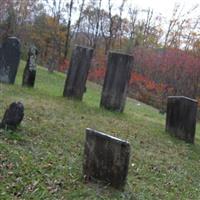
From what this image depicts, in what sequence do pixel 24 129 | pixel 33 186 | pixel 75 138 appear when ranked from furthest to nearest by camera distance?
pixel 75 138, pixel 24 129, pixel 33 186

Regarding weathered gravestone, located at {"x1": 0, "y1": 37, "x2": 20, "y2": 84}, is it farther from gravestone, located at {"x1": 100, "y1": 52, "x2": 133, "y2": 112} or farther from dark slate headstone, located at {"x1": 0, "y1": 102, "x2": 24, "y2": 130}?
dark slate headstone, located at {"x1": 0, "y1": 102, "x2": 24, "y2": 130}

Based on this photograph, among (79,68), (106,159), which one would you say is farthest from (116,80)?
(106,159)

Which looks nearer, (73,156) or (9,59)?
(73,156)

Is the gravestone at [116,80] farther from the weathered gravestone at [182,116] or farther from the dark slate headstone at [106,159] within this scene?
the dark slate headstone at [106,159]

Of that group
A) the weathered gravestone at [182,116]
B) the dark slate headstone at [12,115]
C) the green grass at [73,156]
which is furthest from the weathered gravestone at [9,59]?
the dark slate headstone at [12,115]

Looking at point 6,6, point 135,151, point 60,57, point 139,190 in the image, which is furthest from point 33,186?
point 60,57

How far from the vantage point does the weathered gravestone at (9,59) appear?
12.6 meters

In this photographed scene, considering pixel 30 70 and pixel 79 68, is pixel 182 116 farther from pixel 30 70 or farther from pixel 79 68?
pixel 30 70

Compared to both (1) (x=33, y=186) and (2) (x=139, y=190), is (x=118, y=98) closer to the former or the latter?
(2) (x=139, y=190)

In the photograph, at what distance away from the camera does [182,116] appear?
34.2 ft

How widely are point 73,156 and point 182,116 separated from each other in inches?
171

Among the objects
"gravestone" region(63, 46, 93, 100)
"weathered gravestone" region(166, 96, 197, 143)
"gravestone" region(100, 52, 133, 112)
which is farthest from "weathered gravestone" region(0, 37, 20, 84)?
"weathered gravestone" region(166, 96, 197, 143)

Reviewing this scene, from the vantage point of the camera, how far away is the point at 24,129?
744cm

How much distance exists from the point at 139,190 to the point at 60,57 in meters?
36.2
